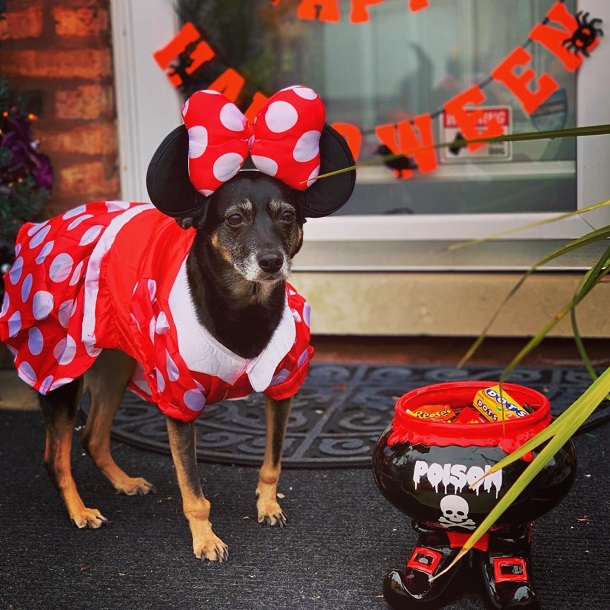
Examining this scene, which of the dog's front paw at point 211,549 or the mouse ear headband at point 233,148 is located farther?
the dog's front paw at point 211,549

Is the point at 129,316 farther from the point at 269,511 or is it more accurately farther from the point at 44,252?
the point at 269,511

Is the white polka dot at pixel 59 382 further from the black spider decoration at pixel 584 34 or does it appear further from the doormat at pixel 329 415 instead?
the black spider decoration at pixel 584 34

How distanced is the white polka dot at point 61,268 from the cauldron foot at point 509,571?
4.47 ft

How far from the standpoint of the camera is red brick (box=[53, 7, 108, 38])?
399 centimetres

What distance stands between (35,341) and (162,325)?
0.52m

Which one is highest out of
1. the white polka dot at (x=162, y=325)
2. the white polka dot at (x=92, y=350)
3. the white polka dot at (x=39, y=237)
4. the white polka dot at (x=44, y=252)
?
the white polka dot at (x=39, y=237)

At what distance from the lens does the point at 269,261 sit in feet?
7.15

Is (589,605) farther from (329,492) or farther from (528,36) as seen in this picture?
(528,36)

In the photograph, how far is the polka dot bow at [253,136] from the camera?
7.00 feet

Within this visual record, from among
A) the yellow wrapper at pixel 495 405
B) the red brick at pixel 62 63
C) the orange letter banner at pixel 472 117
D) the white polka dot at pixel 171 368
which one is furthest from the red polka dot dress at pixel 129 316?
the orange letter banner at pixel 472 117

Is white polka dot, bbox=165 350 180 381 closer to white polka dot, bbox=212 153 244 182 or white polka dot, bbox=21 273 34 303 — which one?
white polka dot, bbox=212 153 244 182

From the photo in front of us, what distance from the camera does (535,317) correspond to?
12.6 feet

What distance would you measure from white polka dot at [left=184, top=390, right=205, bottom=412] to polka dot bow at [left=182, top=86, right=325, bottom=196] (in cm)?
50

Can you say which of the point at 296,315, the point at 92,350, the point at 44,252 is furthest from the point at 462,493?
the point at 44,252
